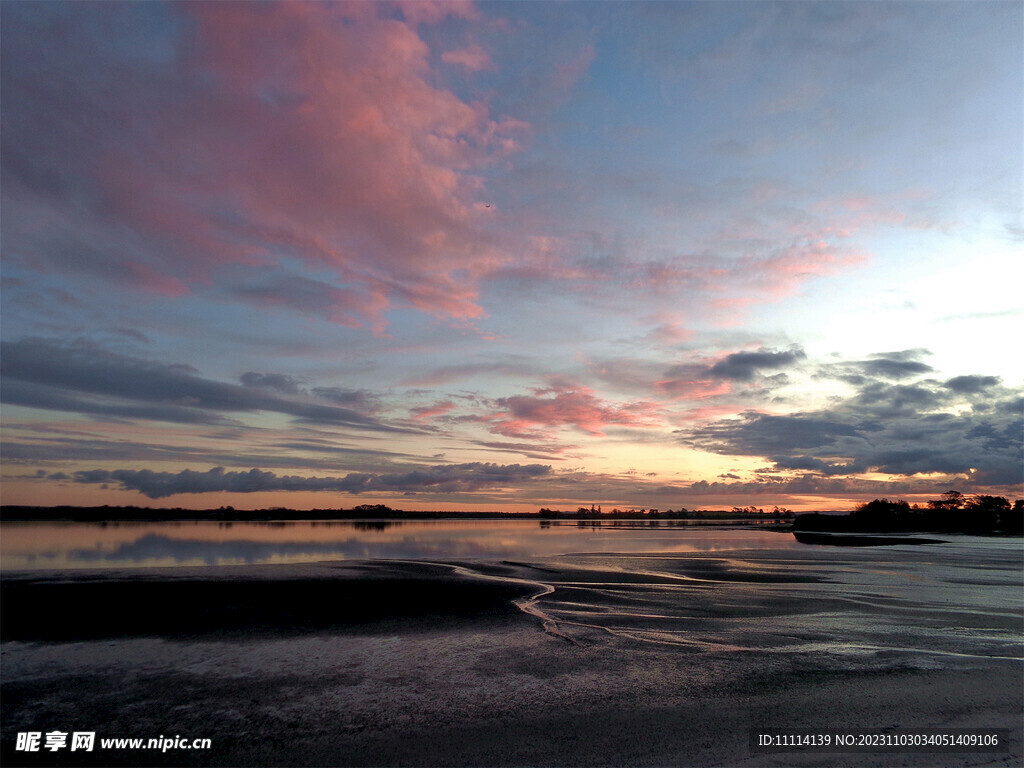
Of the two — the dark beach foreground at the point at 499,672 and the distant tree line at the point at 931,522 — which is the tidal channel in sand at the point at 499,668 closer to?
the dark beach foreground at the point at 499,672

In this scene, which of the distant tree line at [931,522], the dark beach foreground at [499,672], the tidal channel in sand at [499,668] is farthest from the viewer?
the distant tree line at [931,522]

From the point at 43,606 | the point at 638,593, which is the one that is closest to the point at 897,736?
the point at 638,593

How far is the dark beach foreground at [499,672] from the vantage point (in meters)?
9.59

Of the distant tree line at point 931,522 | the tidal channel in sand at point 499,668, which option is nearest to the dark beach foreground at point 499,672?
the tidal channel in sand at point 499,668

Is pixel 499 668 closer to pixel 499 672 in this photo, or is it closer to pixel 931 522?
pixel 499 672

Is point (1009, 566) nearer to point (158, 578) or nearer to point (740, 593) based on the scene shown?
point (740, 593)

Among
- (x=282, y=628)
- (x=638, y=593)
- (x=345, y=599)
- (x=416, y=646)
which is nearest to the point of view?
(x=416, y=646)

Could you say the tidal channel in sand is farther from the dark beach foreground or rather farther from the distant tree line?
the distant tree line

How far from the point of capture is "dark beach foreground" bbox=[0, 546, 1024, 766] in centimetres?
959

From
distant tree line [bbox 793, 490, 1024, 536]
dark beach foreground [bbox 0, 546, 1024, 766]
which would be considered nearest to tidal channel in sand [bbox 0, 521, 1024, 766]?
dark beach foreground [bbox 0, 546, 1024, 766]

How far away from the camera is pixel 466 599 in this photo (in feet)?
78.6

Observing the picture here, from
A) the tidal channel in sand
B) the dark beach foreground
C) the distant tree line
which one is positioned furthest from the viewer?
the distant tree line

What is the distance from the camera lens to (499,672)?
1341cm

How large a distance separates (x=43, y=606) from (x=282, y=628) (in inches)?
454
